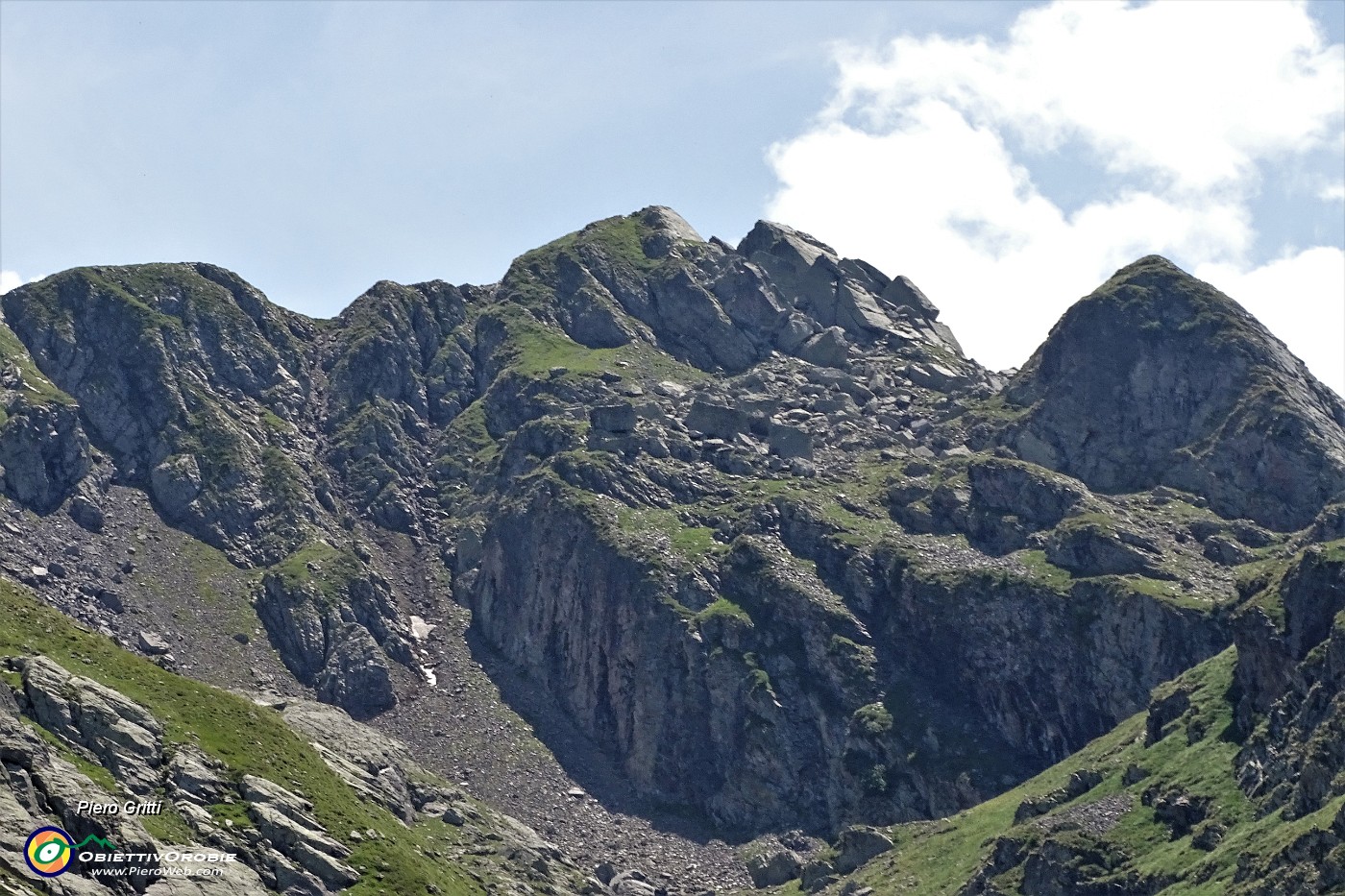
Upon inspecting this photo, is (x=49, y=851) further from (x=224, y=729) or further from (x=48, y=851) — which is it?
(x=224, y=729)

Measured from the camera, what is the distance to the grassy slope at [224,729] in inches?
6693

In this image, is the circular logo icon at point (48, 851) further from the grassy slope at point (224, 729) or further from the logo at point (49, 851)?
the grassy slope at point (224, 729)

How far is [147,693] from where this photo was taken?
179 meters

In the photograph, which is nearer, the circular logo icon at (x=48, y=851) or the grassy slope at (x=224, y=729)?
the circular logo icon at (x=48, y=851)

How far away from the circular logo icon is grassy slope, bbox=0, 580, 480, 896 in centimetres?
4707

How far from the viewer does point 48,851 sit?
11438 centimetres

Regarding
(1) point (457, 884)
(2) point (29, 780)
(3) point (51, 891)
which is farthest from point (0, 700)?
(1) point (457, 884)

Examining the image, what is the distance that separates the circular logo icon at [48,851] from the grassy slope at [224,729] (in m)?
47.1

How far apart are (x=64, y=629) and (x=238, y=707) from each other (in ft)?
70.2

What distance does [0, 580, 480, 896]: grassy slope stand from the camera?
170 meters

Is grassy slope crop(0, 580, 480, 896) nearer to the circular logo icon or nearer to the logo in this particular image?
the logo

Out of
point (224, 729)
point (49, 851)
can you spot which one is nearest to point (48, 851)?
point (49, 851)

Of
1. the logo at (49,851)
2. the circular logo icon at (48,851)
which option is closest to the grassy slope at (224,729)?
the logo at (49,851)

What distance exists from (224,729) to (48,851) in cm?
6771
